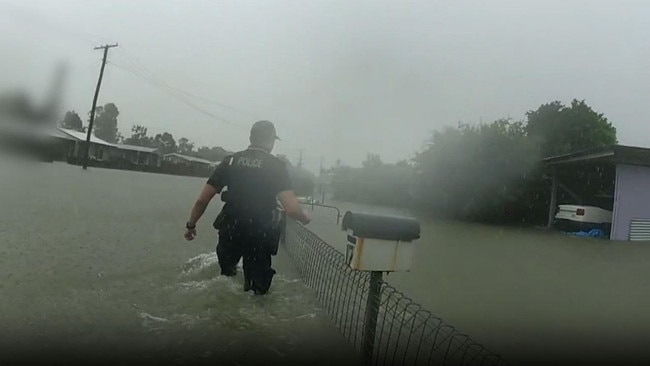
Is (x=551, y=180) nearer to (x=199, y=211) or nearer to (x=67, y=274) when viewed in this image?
(x=199, y=211)

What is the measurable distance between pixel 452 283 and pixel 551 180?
77.0 inches

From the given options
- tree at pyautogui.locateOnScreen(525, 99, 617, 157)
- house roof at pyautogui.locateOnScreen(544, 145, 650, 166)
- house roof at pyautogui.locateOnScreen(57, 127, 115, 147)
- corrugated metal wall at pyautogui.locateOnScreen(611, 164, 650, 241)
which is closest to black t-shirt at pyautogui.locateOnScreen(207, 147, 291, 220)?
house roof at pyautogui.locateOnScreen(57, 127, 115, 147)

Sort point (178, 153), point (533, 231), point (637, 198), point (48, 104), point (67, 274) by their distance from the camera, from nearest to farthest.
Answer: point (48, 104), point (178, 153), point (67, 274), point (637, 198), point (533, 231)

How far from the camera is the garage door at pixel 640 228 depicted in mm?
5352

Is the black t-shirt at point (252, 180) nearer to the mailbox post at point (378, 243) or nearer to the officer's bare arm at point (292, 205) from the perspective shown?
the officer's bare arm at point (292, 205)

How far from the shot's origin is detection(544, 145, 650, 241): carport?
5.42 metres

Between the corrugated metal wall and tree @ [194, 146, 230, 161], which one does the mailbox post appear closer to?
tree @ [194, 146, 230, 161]

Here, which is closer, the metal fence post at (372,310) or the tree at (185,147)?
the metal fence post at (372,310)

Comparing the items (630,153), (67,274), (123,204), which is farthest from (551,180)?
(123,204)

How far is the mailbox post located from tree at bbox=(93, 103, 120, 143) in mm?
1745

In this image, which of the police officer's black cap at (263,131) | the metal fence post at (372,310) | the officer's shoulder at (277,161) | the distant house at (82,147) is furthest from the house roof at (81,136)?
the metal fence post at (372,310)

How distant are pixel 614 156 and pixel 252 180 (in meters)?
4.84

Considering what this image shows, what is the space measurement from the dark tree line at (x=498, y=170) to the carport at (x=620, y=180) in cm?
11

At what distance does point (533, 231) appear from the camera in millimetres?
7062
